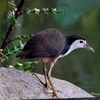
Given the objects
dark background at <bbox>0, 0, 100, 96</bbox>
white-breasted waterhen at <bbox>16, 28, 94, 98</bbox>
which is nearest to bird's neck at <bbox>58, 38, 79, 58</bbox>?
white-breasted waterhen at <bbox>16, 28, 94, 98</bbox>

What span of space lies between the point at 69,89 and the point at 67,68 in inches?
74.5

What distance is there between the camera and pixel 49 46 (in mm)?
3389

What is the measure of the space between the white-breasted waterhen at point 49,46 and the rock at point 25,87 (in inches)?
4.1

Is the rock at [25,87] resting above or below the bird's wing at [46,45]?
below

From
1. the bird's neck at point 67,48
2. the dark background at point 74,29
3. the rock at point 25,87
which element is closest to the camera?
the rock at point 25,87

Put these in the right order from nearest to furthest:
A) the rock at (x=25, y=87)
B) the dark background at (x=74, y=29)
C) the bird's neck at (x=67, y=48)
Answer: the rock at (x=25, y=87) < the bird's neck at (x=67, y=48) < the dark background at (x=74, y=29)

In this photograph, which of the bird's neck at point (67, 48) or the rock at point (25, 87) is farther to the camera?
the bird's neck at point (67, 48)

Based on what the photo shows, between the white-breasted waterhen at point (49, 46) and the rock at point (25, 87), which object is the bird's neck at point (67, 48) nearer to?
the white-breasted waterhen at point (49, 46)

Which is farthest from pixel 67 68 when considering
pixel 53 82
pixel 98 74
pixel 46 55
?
pixel 46 55

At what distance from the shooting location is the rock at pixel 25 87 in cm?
326

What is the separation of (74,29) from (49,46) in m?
4.24

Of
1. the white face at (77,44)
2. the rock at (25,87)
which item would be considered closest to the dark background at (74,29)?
the rock at (25,87)

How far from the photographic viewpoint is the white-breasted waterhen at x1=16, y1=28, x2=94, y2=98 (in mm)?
3320

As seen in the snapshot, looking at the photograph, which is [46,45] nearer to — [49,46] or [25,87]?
[49,46]
